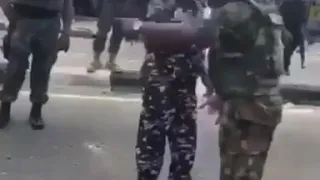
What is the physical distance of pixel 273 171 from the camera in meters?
3.48

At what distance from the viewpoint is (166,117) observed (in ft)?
9.35

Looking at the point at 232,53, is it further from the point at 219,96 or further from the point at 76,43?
the point at 76,43

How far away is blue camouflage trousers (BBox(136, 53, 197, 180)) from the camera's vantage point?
281 cm

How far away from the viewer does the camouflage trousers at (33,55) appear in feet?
11.5

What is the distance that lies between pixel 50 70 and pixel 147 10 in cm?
124

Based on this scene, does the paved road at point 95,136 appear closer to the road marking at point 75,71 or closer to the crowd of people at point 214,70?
the road marking at point 75,71

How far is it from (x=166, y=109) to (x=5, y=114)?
51.1 inches

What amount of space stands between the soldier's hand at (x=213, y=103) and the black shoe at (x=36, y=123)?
1.28 m

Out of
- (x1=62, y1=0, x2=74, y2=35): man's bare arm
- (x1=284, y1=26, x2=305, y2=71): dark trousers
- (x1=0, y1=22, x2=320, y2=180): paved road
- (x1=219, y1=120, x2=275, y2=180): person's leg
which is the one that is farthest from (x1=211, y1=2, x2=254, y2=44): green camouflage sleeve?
(x1=62, y1=0, x2=74, y2=35): man's bare arm

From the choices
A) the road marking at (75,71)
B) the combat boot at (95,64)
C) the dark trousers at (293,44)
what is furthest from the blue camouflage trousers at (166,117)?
the road marking at (75,71)

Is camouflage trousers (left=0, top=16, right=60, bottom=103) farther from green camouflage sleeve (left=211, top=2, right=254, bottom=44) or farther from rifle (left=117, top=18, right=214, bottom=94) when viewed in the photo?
green camouflage sleeve (left=211, top=2, right=254, bottom=44)

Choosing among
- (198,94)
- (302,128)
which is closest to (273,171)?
(302,128)

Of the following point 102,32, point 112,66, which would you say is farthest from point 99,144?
point 102,32

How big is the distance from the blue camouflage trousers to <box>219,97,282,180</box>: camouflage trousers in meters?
0.25
